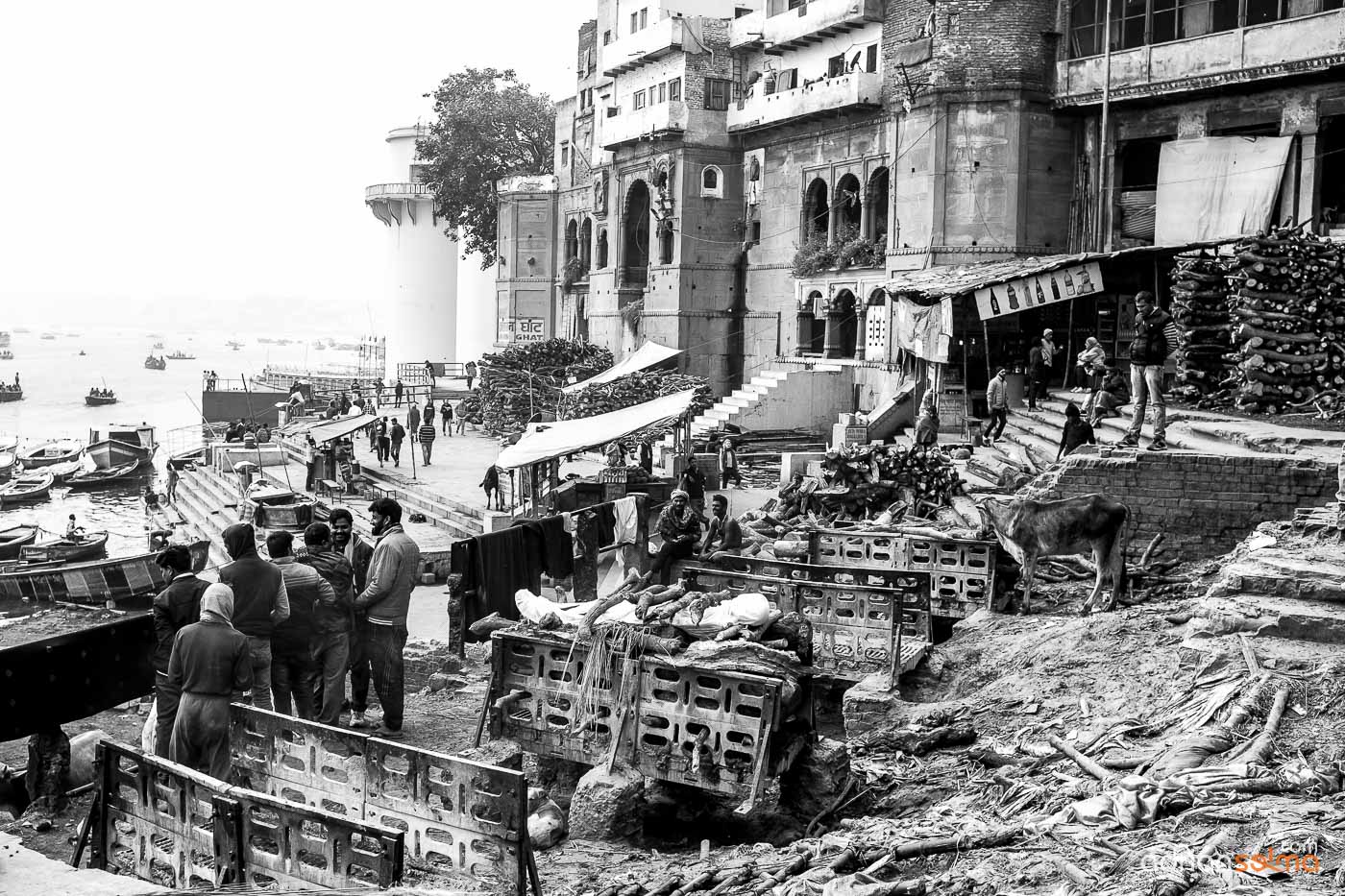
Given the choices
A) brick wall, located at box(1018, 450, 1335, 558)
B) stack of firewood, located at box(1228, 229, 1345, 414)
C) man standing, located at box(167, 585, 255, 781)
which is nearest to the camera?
man standing, located at box(167, 585, 255, 781)

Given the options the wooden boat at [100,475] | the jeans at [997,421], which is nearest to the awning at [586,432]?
the jeans at [997,421]

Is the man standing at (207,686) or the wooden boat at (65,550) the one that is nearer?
the man standing at (207,686)

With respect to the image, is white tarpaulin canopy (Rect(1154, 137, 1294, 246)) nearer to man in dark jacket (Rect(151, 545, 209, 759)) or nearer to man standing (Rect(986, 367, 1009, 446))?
man standing (Rect(986, 367, 1009, 446))

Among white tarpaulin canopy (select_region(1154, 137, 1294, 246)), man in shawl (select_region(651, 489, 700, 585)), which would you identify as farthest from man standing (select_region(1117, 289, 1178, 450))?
white tarpaulin canopy (select_region(1154, 137, 1294, 246))

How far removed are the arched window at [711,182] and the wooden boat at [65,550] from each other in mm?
20047

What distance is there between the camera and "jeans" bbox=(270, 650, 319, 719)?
953cm

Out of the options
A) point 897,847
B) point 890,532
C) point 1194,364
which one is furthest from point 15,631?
point 1194,364

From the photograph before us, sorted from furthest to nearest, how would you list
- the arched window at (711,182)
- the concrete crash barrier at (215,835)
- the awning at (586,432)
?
the arched window at (711,182) < the awning at (586,432) < the concrete crash barrier at (215,835)

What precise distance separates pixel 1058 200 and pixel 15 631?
2253 centimetres

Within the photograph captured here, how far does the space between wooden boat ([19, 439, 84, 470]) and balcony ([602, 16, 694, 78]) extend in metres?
27.7

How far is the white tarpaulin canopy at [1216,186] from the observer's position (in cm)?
2531

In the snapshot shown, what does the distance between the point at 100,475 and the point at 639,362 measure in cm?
2196

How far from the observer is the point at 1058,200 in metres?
29.4

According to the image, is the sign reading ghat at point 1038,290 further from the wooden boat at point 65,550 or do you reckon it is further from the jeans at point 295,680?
the wooden boat at point 65,550
